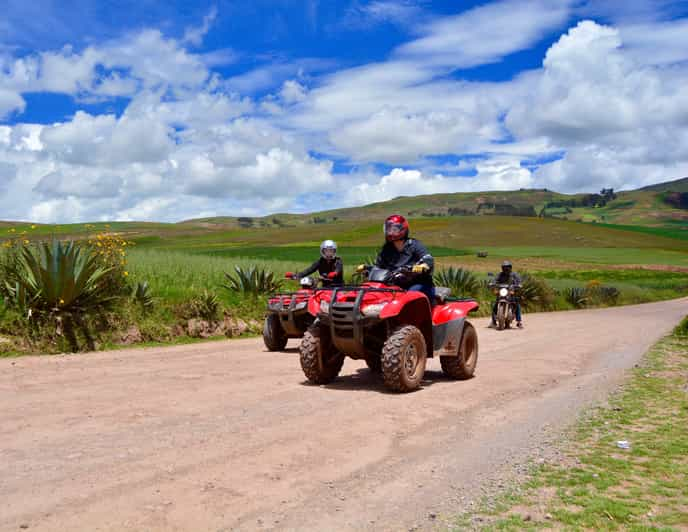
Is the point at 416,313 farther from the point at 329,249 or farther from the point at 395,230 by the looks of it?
the point at 329,249

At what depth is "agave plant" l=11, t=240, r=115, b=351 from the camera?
39.7 feet

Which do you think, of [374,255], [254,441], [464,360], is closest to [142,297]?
[464,360]

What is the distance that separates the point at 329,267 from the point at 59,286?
16.8 feet

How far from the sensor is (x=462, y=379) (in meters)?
9.44

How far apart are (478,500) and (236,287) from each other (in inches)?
548

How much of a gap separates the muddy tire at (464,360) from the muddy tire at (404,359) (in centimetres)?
105

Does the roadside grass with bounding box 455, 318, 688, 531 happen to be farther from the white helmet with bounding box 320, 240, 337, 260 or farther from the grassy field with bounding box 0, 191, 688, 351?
the grassy field with bounding box 0, 191, 688, 351

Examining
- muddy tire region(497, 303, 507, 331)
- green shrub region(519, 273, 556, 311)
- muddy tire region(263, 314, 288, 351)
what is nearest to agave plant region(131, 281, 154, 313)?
muddy tire region(263, 314, 288, 351)

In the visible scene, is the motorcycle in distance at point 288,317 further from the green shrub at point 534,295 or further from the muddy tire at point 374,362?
the green shrub at point 534,295

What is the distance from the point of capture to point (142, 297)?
14.1 m

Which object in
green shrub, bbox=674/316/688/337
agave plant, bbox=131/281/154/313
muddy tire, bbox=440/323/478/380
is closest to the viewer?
muddy tire, bbox=440/323/478/380

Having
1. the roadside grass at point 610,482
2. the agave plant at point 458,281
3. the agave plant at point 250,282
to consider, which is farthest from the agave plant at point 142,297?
the agave plant at point 458,281

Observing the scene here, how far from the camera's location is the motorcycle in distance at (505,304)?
19203 millimetres

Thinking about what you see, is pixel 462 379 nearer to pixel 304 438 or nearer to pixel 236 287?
pixel 304 438
